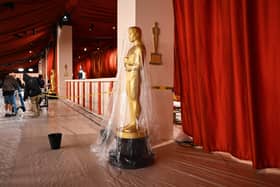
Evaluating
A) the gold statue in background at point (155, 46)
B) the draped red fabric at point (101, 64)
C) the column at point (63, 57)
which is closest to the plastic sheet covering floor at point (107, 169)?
the gold statue in background at point (155, 46)

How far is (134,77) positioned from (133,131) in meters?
0.53

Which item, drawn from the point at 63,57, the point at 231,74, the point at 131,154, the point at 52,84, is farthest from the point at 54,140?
the point at 52,84

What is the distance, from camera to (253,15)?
1.98 meters

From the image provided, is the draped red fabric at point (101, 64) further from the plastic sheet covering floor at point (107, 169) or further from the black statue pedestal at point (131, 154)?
the black statue pedestal at point (131, 154)

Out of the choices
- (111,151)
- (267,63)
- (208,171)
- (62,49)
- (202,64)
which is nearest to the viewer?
(267,63)

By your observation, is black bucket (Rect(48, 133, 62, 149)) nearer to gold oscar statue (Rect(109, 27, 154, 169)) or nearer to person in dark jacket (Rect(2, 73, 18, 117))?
gold oscar statue (Rect(109, 27, 154, 169))

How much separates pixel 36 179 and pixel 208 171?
1482 millimetres

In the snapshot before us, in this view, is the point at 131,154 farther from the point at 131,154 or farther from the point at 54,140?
the point at 54,140

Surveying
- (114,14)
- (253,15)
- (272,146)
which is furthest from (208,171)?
(114,14)

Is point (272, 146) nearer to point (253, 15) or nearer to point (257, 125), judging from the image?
point (257, 125)

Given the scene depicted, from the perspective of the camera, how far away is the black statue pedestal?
2.12m

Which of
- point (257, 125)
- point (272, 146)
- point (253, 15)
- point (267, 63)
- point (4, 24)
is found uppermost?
point (4, 24)

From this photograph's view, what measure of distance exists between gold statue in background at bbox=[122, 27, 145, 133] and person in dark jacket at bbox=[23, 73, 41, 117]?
356 centimetres

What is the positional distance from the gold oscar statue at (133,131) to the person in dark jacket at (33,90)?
353cm
